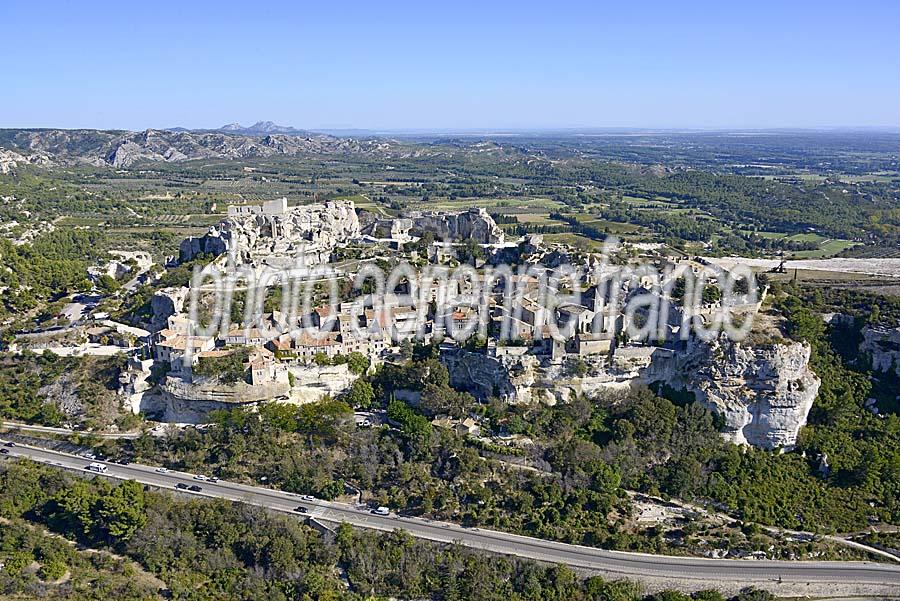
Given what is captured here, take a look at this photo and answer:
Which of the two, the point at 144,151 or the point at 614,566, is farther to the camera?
the point at 144,151

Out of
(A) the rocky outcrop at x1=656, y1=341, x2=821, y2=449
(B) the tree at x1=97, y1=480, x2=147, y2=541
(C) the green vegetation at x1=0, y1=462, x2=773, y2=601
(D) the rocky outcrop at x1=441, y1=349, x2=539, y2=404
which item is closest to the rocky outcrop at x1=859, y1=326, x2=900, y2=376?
(A) the rocky outcrop at x1=656, y1=341, x2=821, y2=449

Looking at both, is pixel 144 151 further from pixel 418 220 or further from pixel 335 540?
pixel 335 540

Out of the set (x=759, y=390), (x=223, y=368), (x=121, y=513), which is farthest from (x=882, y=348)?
(x=121, y=513)

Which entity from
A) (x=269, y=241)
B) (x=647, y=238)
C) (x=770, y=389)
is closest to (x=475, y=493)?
(x=770, y=389)

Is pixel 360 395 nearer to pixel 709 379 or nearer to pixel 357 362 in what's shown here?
pixel 357 362

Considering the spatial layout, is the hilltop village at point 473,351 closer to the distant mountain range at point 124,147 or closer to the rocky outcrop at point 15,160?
the rocky outcrop at point 15,160

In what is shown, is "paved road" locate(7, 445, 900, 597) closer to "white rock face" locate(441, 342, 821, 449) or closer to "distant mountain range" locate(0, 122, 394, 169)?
"white rock face" locate(441, 342, 821, 449)
